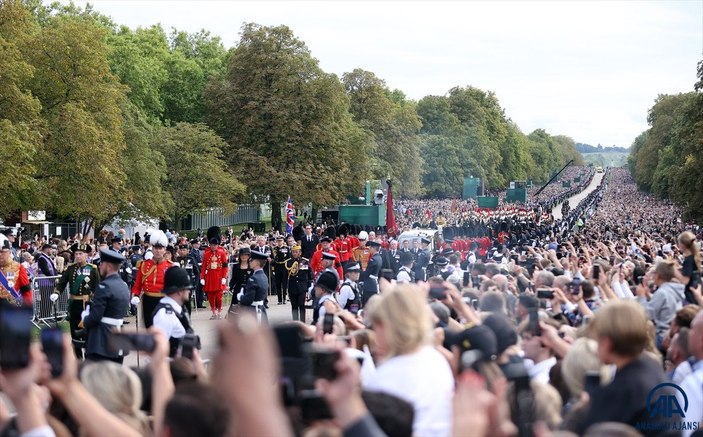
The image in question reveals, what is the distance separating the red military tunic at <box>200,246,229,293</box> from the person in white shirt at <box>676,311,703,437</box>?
16.4m

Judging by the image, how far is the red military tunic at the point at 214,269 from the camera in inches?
885

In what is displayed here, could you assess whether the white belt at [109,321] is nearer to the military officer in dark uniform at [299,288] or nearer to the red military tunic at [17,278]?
the red military tunic at [17,278]

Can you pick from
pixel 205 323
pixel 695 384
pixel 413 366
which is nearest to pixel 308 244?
pixel 205 323

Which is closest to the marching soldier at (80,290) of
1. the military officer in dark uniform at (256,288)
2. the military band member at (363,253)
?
the military officer in dark uniform at (256,288)

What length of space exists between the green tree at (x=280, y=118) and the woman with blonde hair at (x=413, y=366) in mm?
51784

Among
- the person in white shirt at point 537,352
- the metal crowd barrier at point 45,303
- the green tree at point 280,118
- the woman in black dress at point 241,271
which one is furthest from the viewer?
the green tree at point 280,118

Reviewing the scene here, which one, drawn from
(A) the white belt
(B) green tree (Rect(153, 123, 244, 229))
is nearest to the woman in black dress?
(A) the white belt

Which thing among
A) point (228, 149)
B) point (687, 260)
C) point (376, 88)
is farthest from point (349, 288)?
point (376, 88)

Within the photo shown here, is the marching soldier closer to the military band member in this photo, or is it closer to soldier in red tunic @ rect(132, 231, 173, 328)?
soldier in red tunic @ rect(132, 231, 173, 328)

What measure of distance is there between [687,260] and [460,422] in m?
8.12

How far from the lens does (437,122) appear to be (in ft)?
393

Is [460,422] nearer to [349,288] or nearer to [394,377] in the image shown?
[394,377]

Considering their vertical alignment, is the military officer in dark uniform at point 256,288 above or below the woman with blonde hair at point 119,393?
below

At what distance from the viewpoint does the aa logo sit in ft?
18.5
